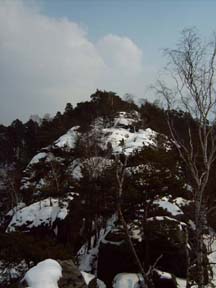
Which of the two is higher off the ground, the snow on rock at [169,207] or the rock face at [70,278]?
the snow on rock at [169,207]

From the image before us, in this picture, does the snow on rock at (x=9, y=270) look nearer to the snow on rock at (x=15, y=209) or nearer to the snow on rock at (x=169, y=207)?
the snow on rock at (x=169, y=207)

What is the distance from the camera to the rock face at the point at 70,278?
6527 millimetres

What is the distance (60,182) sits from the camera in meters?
30.7

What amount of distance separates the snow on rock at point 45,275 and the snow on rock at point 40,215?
1842 cm

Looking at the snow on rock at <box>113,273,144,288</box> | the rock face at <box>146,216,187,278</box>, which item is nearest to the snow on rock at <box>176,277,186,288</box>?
the rock face at <box>146,216,187,278</box>

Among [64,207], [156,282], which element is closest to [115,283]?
[156,282]

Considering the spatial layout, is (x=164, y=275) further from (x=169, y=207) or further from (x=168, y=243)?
(x=169, y=207)

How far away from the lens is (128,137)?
1516 inches

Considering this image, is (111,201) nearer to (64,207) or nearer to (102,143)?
(64,207)

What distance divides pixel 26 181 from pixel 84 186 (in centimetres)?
1595

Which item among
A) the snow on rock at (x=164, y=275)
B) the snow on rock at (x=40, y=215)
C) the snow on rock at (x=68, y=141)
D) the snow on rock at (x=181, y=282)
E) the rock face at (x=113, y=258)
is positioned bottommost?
the snow on rock at (x=181, y=282)

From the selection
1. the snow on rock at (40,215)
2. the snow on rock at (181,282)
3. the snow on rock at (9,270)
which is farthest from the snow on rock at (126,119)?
the snow on rock at (9,270)

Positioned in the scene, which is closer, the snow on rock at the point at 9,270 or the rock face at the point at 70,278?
the rock face at the point at 70,278

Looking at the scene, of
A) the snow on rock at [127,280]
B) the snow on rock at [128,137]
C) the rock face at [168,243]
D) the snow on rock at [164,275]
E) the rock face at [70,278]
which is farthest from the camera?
the snow on rock at [128,137]
